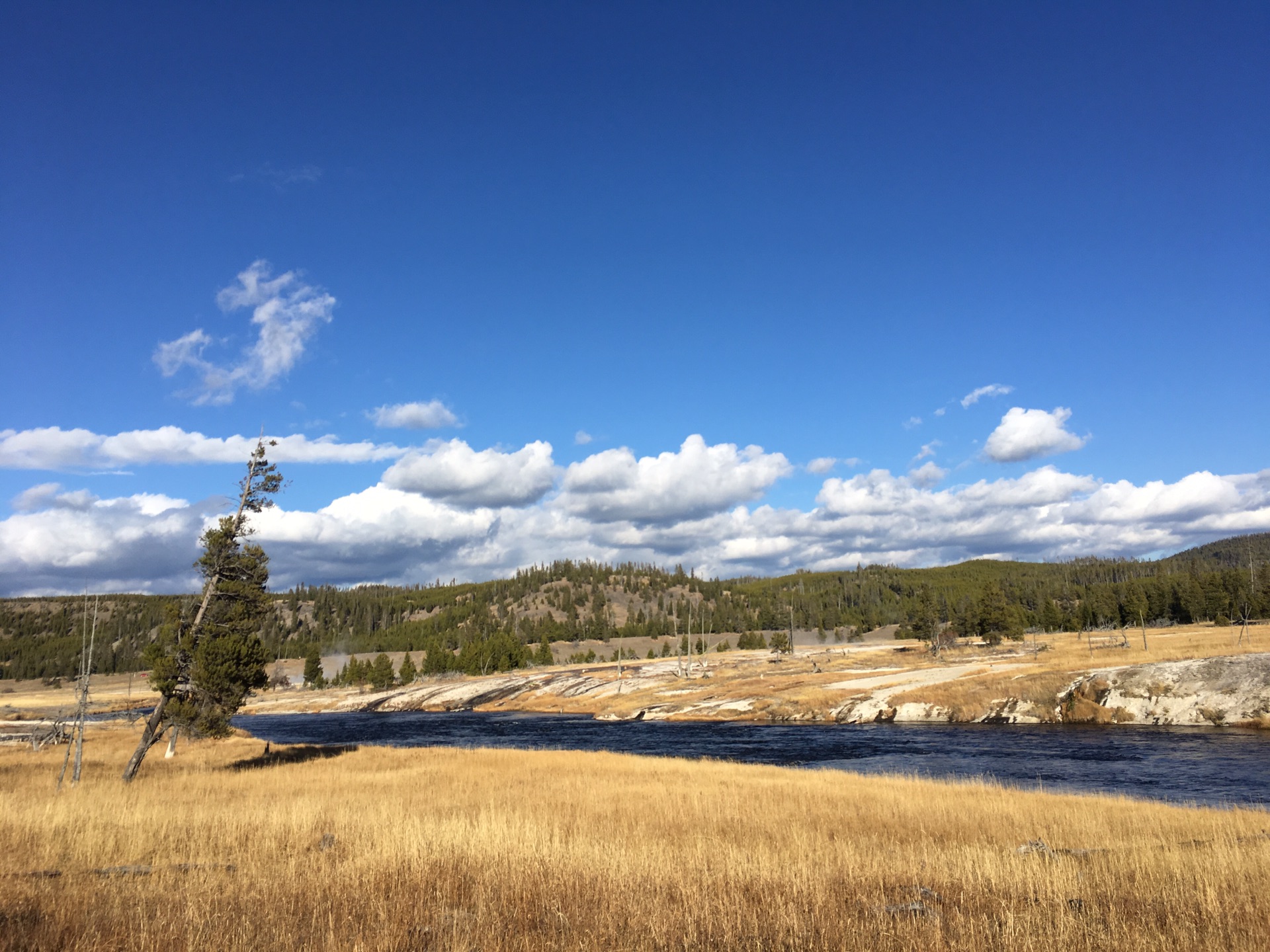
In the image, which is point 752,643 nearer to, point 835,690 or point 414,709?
point 414,709

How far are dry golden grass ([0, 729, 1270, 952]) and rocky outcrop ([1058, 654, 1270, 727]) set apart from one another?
36400 millimetres

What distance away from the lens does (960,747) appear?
44.5m

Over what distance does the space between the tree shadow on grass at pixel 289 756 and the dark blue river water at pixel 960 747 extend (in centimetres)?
1264

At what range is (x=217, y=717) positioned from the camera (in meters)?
30.7

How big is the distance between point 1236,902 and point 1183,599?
16817 centimetres

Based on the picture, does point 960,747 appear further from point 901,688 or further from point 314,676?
point 314,676

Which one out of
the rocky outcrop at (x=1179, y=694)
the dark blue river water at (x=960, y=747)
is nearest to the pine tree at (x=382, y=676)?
the dark blue river water at (x=960, y=747)

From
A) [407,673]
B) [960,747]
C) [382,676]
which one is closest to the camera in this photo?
[960,747]

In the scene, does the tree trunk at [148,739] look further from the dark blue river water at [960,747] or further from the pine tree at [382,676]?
the pine tree at [382,676]

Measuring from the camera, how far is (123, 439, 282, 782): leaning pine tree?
30.3 m

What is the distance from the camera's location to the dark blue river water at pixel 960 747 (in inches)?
1231

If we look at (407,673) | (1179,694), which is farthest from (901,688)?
(407,673)

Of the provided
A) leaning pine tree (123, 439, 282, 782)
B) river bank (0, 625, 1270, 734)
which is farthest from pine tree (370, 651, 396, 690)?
leaning pine tree (123, 439, 282, 782)

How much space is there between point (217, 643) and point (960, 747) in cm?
4196
